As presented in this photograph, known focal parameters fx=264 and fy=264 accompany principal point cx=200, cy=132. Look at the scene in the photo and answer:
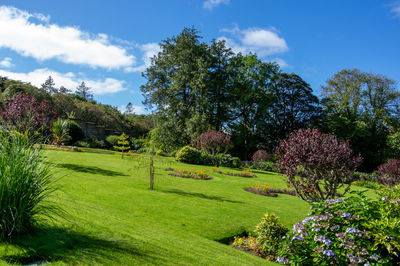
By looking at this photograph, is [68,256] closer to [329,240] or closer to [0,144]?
[0,144]

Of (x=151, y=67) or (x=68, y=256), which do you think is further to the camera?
(x=151, y=67)

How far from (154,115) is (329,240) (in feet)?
95.4

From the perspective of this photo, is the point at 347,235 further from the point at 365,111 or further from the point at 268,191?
the point at 365,111

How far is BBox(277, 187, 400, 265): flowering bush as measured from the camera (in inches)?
164

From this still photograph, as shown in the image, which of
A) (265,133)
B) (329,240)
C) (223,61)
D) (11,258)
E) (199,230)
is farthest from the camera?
(265,133)

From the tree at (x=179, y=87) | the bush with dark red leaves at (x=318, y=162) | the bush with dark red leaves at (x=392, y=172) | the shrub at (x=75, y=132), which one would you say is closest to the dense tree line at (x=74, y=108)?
the shrub at (x=75, y=132)

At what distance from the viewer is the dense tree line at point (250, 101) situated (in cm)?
3000

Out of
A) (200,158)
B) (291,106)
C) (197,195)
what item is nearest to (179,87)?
(200,158)

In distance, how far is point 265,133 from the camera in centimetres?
3456

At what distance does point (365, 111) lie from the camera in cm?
3631

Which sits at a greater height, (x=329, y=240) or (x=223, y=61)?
(x=223, y=61)

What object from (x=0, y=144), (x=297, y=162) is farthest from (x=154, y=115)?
(x=0, y=144)

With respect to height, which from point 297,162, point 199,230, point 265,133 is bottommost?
point 199,230

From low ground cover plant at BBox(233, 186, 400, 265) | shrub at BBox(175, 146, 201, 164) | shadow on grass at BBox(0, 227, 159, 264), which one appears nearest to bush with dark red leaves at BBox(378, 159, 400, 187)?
shrub at BBox(175, 146, 201, 164)
